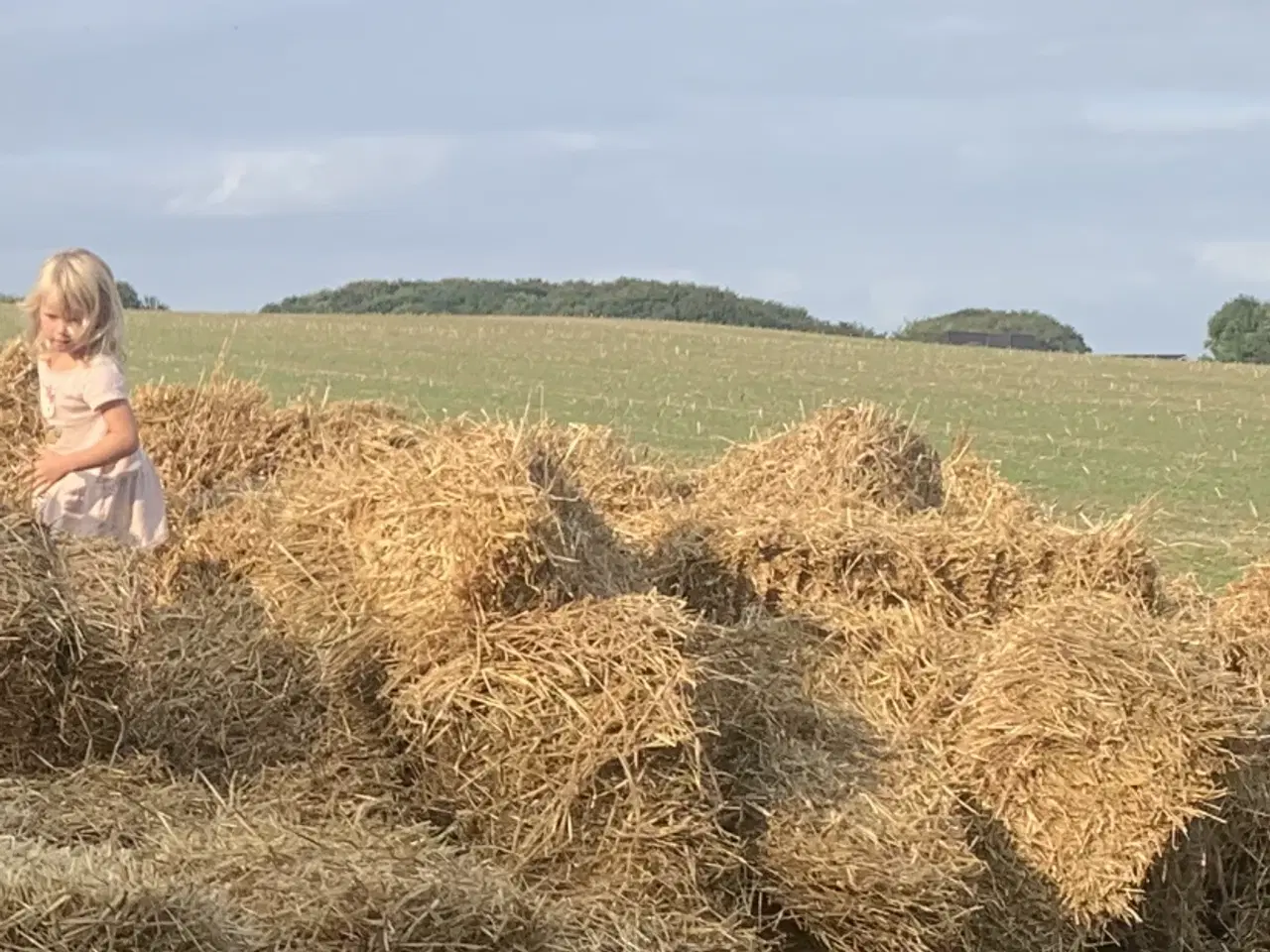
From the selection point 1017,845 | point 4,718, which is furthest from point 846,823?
point 4,718

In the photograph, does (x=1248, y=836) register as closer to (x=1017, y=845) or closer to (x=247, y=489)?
(x=1017, y=845)

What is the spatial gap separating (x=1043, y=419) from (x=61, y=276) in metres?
23.5

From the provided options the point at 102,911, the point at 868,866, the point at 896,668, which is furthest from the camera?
the point at 896,668

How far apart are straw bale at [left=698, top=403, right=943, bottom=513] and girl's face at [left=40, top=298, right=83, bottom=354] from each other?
245cm

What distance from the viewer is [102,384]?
19.0ft

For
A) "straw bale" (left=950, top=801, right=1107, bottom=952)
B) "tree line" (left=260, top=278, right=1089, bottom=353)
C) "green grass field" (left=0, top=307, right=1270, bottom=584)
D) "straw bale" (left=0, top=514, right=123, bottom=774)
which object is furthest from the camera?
"tree line" (left=260, top=278, right=1089, bottom=353)

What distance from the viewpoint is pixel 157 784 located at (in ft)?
13.1

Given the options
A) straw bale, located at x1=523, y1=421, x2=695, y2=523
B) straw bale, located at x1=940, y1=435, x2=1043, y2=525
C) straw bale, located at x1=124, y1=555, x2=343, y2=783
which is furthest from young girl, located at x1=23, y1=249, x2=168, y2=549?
straw bale, located at x1=940, y1=435, x2=1043, y2=525

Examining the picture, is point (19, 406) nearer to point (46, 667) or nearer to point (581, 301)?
point (46, 667)

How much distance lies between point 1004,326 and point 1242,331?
11.0 meters

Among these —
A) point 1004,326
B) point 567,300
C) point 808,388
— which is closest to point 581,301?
point 567,300

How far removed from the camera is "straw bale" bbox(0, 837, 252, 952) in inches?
114

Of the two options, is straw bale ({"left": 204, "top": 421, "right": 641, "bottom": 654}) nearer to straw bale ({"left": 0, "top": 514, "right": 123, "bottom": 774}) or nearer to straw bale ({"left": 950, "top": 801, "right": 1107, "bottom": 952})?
straw bale ({"left": 0, "top": 514, "right": 123, "bottom": 774})

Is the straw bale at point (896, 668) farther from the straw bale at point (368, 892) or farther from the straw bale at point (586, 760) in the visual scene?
the straw bale at point (368, 892)
